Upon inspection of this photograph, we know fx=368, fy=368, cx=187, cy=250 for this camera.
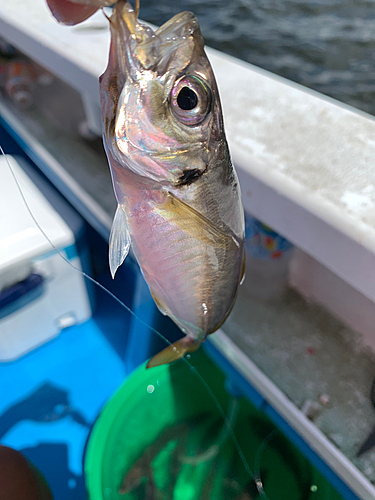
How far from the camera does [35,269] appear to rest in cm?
139

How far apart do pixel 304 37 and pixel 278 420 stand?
14.0 feet

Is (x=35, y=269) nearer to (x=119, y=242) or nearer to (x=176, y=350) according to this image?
(x=176, y=350)

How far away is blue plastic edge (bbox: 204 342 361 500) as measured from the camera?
0.98 meters

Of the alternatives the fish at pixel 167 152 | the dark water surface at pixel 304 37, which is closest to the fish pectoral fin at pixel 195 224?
the fish at pixel 167 152

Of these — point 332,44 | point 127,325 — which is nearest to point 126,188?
point 127,325

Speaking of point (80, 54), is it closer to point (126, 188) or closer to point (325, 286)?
point (126, 188)

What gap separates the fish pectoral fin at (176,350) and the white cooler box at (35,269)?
0.80 m

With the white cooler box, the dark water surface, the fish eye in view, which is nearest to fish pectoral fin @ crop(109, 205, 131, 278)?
the fish eye

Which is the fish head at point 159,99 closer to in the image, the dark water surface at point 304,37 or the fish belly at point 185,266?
the fish belly at point 185,266

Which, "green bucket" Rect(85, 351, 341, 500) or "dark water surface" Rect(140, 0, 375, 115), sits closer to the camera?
"green bucket" Rect(85, 351, 341, 500)

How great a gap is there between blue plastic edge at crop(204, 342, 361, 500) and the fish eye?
0.90 m

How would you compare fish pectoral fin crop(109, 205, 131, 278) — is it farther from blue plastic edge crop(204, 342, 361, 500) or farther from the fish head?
blue plastic edge crop(204, 342, 361, 500)

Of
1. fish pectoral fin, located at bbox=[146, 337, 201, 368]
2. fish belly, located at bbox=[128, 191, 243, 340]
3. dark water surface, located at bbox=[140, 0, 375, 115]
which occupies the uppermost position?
fish belly, located at bbox=[128, 191, 243, 340]

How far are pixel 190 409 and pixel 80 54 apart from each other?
1339 millimetres
